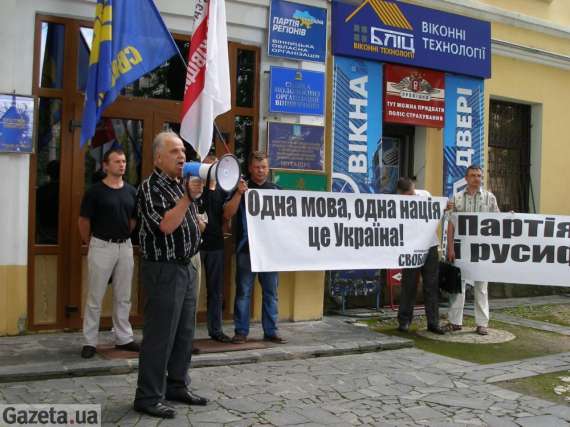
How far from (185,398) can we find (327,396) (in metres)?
1.18

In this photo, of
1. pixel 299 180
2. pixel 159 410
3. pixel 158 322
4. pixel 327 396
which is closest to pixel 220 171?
pixel 158 322

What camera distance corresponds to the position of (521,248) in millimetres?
7809

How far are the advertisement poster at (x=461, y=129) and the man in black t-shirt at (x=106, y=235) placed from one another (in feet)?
17.6

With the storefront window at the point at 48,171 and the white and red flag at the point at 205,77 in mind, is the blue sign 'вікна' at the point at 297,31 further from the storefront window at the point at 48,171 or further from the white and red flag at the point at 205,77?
the storefront window at the point at 48,171

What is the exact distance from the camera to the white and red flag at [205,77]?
655 centimetres

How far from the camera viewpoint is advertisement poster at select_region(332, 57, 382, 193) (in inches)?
342

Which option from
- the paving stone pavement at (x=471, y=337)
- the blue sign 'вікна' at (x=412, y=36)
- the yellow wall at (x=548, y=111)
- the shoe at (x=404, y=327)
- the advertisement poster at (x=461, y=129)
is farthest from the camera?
the yellow wall at (x=548, y=111)

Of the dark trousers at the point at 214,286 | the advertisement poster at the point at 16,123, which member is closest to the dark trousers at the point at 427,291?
the dark trousers at the point at 214,286

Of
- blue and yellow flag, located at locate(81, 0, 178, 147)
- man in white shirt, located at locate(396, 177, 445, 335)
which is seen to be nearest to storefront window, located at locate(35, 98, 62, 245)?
blue and yellow flag, located at locate(81, 0, 178, 147)

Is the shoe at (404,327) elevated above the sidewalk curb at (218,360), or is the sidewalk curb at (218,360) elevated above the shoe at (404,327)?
the shoe at (404,327)

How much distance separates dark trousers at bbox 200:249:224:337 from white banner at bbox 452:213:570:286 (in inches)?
122

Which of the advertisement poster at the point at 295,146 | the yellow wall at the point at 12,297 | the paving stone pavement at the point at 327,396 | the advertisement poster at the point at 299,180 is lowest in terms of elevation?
the paving stone pavement at the point at 327,396

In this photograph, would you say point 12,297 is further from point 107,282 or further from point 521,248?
point 521,248

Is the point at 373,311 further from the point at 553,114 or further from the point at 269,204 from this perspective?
the point at 553,114
